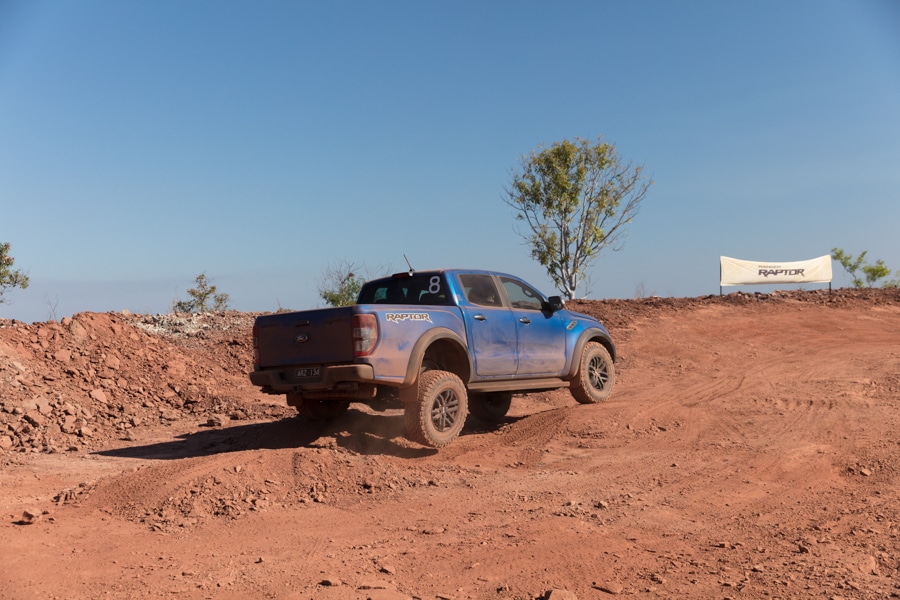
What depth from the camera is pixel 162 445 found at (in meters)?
10.5

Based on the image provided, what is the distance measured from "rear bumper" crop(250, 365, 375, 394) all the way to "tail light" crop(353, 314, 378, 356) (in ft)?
0.56

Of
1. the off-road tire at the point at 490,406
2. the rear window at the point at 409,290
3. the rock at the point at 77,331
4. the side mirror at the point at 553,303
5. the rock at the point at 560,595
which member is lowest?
the rock at the point at 560,595

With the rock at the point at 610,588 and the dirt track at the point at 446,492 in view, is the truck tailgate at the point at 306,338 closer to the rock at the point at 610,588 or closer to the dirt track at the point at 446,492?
the dirt track at the point at 446,492

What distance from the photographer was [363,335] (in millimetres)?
8008

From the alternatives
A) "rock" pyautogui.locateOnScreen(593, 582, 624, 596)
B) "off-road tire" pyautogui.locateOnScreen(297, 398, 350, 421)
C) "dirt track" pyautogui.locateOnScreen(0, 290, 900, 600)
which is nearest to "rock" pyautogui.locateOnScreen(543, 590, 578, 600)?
"dirt track" pyautogui.locateOnScreen(0, 290, 900, 600)

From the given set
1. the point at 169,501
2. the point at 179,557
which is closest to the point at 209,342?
the point at 169,501

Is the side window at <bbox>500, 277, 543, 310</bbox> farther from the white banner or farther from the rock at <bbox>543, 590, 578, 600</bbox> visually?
the white banner

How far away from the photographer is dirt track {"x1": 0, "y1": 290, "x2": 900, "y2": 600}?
4.84 meters

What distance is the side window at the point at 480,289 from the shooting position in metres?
9.62

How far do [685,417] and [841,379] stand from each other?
433 cm

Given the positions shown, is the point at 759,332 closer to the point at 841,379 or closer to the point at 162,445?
the point at 841,379

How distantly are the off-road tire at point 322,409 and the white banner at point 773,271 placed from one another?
18198mm

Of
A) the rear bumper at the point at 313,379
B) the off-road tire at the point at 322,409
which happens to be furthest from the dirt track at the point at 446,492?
the rear bumper at the point at 313,379

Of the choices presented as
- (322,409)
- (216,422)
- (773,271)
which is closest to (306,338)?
(322,409)
